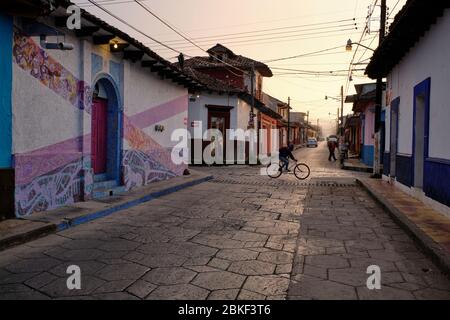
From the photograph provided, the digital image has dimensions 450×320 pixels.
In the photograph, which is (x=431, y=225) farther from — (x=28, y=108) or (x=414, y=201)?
(x=28, y=108)

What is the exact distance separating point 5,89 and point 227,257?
15.6 feet

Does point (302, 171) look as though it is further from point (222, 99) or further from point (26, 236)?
point (26, 236)

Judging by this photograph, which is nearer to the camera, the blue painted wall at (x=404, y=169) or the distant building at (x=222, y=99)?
the blue painted wall at (x=404, y=169)

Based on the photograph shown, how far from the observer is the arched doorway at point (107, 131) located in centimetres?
1035

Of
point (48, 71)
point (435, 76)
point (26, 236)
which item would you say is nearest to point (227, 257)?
point (26, 236)

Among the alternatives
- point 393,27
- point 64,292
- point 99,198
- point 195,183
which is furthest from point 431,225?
point 195,183

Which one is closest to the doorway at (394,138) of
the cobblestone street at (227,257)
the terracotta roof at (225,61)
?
the cobblestone street at (227,257)

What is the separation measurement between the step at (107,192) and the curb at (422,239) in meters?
6.70

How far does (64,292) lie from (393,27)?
28.8 feet

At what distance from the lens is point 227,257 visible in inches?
209

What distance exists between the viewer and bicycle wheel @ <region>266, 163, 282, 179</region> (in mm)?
17100

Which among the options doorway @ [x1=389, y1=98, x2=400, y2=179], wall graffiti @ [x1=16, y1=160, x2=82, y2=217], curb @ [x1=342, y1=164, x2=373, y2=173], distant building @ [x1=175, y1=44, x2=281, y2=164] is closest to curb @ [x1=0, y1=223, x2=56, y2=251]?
wall graffiti @ [x1=16, y1=160, x2=82, y2=217]

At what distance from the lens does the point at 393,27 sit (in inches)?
359

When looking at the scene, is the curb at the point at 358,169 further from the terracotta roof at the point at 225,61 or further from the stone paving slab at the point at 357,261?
the stone paving slab at the point at 357,261
